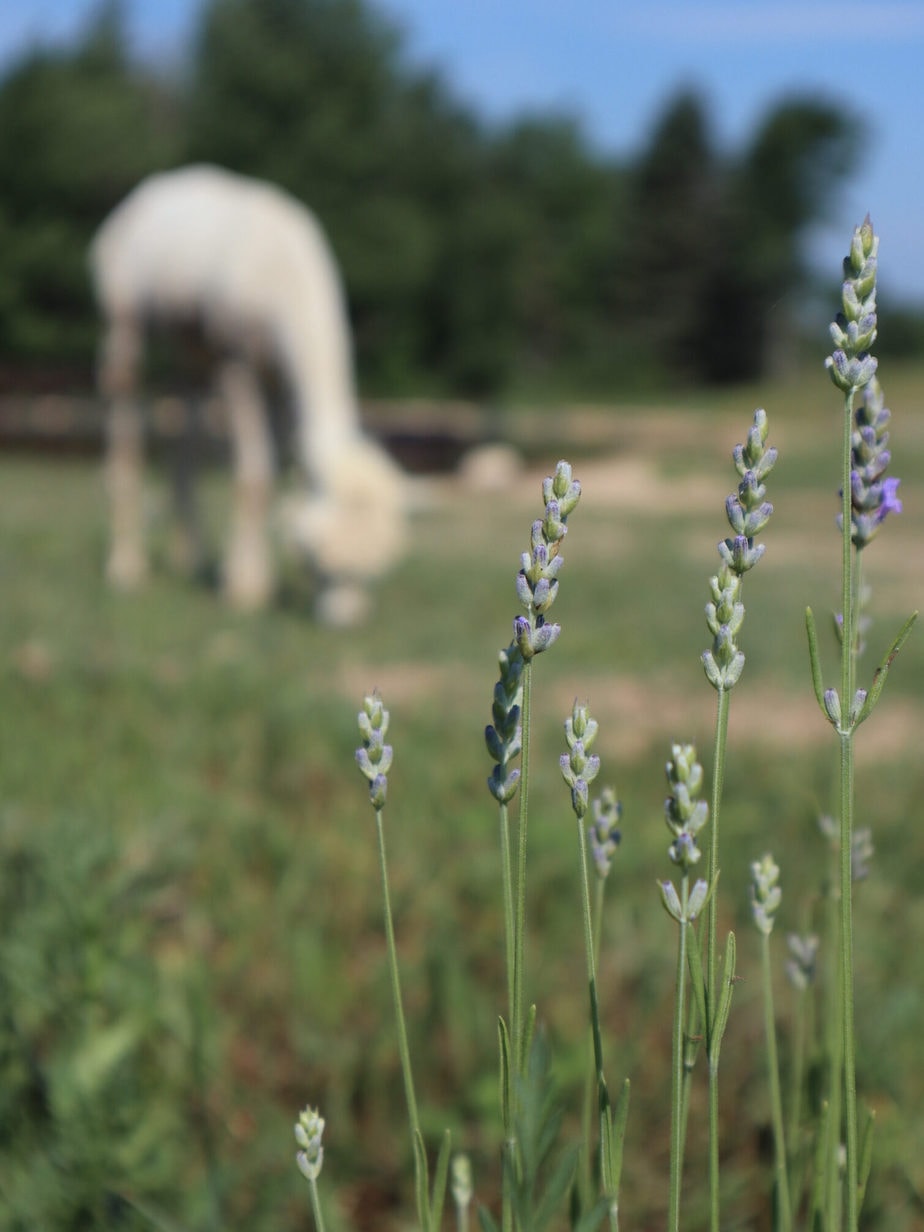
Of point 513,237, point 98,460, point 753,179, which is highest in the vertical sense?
point 753,179

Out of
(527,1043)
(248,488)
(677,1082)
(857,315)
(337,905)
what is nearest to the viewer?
(857,315)

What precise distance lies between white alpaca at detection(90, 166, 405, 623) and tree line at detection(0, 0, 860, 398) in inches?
578

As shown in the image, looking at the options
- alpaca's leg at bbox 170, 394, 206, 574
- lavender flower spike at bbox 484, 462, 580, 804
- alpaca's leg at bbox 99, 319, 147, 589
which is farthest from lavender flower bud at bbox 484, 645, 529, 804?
alpaca's leg at bbox 170, 394, 206, 574

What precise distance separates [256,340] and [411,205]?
61.1 ft

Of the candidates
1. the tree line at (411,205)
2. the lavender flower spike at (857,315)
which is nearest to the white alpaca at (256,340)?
the lavender flower spike at (857,315)

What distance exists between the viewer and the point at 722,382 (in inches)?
1626

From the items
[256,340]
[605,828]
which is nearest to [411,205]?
[256,340]

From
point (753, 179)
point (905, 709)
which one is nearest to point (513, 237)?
point (753, 179)

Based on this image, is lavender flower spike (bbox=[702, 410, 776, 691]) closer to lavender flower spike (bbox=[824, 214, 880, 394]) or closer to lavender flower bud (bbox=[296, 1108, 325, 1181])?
lavender flower spike (bbox=[824, 214, 880, 394])

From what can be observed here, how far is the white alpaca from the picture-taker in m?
7.47

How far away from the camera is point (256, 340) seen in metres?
8.11

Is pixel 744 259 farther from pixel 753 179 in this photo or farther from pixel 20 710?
pixel 20 710

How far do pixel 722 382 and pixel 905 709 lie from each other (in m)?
36.9

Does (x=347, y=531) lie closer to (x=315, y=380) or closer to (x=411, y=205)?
(x=315, y=380)
